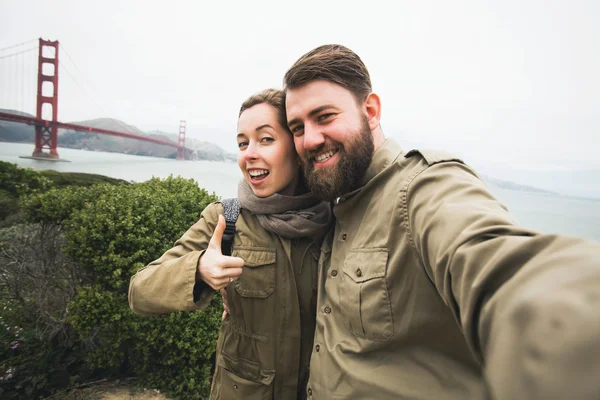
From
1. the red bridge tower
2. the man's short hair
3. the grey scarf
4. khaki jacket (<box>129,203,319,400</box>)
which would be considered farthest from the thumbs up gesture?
the red bridge tower

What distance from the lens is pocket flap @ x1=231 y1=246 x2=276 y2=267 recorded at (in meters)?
1.66

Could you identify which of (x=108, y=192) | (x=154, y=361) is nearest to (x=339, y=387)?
(x=154, y=361)

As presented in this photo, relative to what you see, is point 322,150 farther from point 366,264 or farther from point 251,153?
point 366,264

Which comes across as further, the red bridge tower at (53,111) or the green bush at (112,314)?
the red bridge tower at (53,111)

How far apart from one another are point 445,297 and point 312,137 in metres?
0.98

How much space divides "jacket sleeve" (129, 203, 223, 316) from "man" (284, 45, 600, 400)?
63cm

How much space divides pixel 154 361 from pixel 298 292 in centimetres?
277

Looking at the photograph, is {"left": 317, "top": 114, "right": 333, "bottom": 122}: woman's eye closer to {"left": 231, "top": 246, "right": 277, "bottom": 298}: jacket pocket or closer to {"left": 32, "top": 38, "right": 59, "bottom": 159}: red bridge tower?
{"left": 231, "top": 246, "right": 277, "bottom": 298}: jacket pocket

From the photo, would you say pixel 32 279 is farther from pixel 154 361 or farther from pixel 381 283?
pixel 381 283

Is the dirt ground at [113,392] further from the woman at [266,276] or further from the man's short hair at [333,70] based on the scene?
the man's short hair at [333,70]

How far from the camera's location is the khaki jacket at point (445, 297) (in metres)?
0.43

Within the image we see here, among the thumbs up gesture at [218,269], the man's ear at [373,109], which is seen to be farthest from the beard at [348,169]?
the thumbs up gesture at [218,269]

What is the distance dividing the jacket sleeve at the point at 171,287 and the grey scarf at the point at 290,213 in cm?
41

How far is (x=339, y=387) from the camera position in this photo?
3.87 feet
